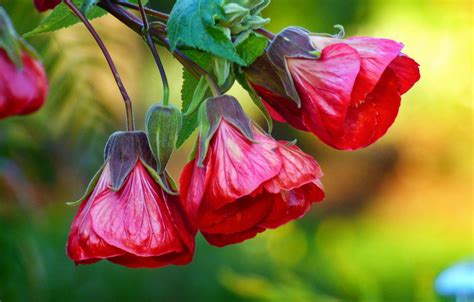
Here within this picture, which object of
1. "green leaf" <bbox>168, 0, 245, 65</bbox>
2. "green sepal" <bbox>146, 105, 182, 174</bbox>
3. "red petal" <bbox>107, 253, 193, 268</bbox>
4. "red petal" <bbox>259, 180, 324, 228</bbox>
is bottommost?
"red petal" <bbox>107, 253, 193, 268</bbox>

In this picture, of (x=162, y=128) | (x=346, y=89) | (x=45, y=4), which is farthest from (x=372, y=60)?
(x=45, y=4)

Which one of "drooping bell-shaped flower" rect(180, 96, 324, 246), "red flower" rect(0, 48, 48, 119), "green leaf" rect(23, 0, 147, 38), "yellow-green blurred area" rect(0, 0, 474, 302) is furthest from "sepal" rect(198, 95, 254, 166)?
"yellow-green blurred area" rect(0, 0, 474, 302)

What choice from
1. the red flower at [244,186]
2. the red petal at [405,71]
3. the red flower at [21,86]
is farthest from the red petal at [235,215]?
the red flower at [21,86]

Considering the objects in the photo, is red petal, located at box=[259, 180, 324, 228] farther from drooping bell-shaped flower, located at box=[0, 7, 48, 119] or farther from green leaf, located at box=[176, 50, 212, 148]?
drooping bell-shaped flower, located at box=[0, 7, 48, 119]

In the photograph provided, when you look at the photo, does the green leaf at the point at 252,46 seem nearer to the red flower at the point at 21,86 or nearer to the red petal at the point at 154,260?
the red petal at the point at 154,260

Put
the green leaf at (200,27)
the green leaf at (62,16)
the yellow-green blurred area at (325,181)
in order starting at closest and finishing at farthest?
1. the green leaf at (200,27)
2. the green leaf at (62,16)
3. the yellow-green blurred area at (325,181)

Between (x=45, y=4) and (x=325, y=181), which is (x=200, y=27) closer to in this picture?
(x=45, y=4)
